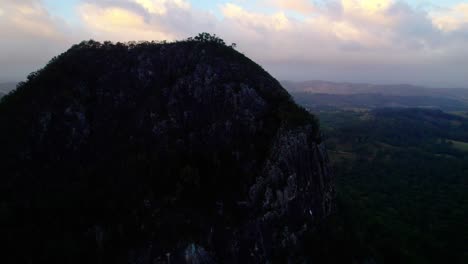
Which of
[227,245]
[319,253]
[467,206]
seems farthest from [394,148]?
[227,245]

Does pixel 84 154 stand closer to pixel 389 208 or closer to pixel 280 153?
pixel 280 153

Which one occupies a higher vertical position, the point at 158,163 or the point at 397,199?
the point at 158,163

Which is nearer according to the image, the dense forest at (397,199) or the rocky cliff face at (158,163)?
the rocky cliff face at (158,163)

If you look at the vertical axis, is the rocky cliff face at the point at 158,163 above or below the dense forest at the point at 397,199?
above

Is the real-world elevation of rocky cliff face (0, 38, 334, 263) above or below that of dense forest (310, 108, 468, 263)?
above

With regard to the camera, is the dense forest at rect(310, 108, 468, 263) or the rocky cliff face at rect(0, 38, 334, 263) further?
the dense forest at rect(310, 108, 468, 263)
